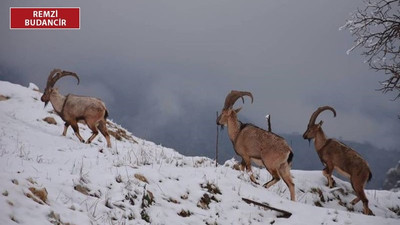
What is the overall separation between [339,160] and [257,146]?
305 cm

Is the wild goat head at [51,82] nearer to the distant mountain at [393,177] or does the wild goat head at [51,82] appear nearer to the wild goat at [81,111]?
the wild goat at [81,111]

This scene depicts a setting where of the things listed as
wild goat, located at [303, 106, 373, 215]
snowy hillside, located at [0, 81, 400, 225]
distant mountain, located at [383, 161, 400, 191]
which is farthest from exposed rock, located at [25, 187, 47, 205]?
distant mountain, located at [383, 161, 400, 191]

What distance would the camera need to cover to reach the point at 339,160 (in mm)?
10695

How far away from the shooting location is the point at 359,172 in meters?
10.0

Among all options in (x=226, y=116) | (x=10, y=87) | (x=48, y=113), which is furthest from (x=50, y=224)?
(x=10, y=87)

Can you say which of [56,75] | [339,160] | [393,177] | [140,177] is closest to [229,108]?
[339,160]

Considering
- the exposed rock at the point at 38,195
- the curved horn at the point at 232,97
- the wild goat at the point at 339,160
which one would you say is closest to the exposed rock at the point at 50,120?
the curved horn at the point at 232,97

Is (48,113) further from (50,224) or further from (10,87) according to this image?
Answer: (50,224)

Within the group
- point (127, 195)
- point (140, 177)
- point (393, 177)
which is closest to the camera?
point (127, 195)

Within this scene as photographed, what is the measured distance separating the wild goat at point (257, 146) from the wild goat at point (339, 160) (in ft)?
7.85

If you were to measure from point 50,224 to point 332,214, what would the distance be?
5079 millimetres

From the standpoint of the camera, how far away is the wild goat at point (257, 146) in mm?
8781

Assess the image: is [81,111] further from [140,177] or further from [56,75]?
[140,177]

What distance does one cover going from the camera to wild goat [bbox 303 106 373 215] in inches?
393
